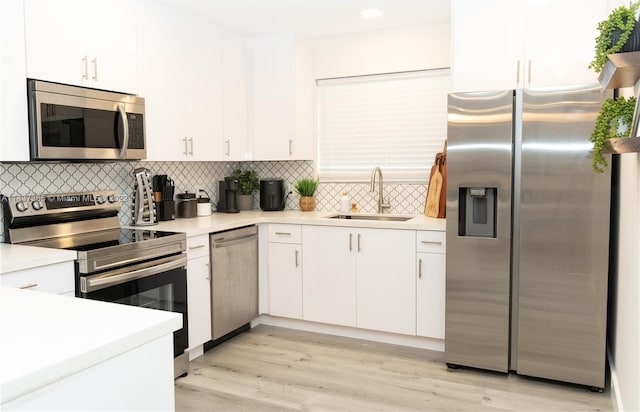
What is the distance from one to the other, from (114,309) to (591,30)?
9.48 feet

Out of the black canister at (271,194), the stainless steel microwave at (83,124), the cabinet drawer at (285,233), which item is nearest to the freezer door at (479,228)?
→ the cabinet drawer at (285,233)

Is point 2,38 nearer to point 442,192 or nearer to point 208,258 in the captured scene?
point 208,258

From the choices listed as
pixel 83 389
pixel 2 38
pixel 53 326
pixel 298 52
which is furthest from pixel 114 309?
pixel 298 52

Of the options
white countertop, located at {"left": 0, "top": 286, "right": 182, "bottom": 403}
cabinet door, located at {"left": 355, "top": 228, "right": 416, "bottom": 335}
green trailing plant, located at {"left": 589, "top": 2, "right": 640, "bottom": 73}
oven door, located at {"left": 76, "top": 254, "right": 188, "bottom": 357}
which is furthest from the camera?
cabinet door, located at {"left": 355, "top": 228, "right": 416, "bottom": 335}

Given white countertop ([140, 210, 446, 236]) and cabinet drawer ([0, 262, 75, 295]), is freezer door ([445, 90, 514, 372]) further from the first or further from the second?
cabinet drawer ([0, 262, 75, 295])

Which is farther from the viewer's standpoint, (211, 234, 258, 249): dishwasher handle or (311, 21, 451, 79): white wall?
(311, 21, 451, 79): white wall

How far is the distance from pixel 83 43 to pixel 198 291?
5.39 feet

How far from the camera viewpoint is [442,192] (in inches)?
Result: 148

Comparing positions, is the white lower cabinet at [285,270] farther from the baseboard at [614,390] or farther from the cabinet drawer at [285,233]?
the baseboard at [614,390]

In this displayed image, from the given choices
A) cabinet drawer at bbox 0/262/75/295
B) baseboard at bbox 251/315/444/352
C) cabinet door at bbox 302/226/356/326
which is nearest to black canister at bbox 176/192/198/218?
cabinet door at bbox 302/226/356/326

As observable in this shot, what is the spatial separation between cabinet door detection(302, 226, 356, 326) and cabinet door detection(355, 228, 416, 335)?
7 cm

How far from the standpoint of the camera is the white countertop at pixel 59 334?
0.97 metres

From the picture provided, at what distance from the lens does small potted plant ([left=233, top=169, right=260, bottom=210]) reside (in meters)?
4.52

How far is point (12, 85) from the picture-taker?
251cm
